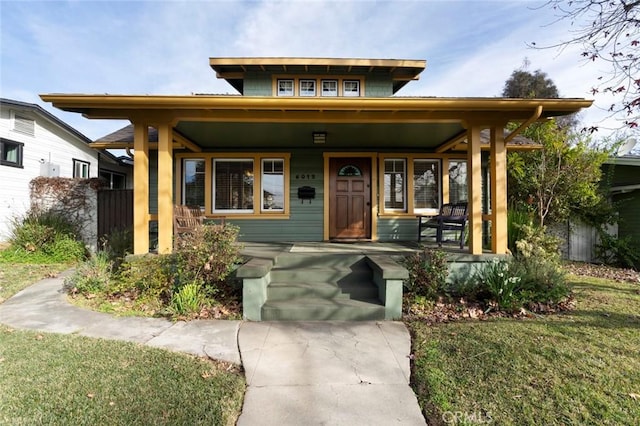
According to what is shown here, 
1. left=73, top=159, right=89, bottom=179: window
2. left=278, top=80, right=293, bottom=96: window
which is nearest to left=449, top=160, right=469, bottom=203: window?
left=278, top=80, right=293, bottom=96: window

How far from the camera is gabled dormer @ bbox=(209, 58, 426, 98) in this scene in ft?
25.9

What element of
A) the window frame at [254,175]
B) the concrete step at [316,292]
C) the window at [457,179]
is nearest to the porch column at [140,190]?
the concrete step at [316,292]

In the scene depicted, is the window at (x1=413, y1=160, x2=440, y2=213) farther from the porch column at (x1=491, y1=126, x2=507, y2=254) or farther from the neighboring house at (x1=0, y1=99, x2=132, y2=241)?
the neighboring house at (x1=0, y1=99, x2=132, y2=241)

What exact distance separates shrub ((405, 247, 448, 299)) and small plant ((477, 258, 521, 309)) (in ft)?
1.95

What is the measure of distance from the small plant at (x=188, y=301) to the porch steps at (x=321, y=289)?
0.82 m

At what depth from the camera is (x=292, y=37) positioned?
898 cm

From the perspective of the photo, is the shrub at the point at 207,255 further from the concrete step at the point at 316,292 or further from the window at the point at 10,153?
the window at the point at 10,153

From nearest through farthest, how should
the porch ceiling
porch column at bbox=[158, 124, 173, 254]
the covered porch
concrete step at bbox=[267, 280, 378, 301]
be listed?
concrete step at bbox=[267, 280, 378, 301] < the covered porch < porch column at bbox=[158, 124, 173, 254] < the porch ceiling

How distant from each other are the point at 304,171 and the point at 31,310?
5.15 meters

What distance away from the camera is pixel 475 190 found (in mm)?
4887

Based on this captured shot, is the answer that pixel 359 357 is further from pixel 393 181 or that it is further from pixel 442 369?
pixel 393 181

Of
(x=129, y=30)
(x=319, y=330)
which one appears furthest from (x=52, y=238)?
(x=319, y=330)

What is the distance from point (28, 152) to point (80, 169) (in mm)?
2811

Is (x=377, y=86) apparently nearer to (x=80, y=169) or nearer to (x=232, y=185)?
(x=232, y=185)
